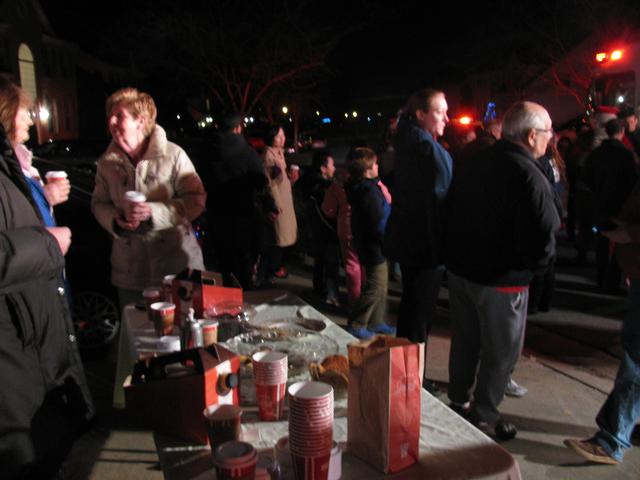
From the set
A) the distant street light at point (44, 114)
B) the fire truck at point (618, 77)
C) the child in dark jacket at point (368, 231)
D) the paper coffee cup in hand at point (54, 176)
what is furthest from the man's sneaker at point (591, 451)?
the distant street light at point (44, 114)

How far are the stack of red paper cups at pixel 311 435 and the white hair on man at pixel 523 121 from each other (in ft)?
6.97

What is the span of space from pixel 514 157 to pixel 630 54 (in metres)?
7.98

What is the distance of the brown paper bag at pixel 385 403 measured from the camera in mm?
1592

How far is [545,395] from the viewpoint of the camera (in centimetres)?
416

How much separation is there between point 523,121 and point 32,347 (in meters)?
2.57

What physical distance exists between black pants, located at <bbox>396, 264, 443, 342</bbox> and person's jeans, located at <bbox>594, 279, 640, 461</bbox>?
1235 millimetres

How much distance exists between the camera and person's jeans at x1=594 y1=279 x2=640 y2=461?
3.02 meters

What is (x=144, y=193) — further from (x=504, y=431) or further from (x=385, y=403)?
(x=504, y=431)

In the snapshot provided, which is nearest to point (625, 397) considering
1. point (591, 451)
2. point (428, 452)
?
point (591, 451)

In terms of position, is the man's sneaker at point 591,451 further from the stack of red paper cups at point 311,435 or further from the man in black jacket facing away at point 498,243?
the stack of red paper cups at point 311,435

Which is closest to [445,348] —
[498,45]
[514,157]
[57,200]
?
[514,157]

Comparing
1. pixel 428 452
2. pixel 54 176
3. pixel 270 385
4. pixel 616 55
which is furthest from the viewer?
pixel 616 55

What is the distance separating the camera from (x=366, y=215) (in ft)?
16.2

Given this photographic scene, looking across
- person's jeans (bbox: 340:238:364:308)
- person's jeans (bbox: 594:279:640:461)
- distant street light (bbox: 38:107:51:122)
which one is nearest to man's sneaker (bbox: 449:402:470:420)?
person's jeans (bbox: 594:279:640:461)
